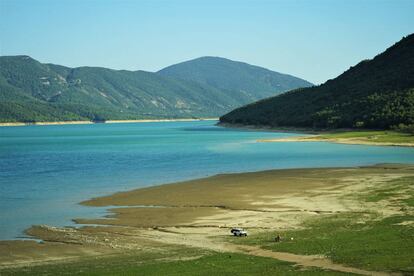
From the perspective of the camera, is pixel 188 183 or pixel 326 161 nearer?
pixel 188 183

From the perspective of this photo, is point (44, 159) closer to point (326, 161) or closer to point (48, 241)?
point (326, 161)

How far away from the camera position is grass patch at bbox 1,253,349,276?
78.5ft

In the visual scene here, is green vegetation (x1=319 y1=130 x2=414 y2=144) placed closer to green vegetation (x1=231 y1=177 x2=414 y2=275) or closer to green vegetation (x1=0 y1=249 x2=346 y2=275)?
green vegetation (x1=231 y1=177 x2=414 y2=275)

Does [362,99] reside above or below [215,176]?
above

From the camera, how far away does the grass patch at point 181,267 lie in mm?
23938

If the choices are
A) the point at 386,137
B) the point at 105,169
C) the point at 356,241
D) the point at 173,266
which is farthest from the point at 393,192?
the point at 386,137

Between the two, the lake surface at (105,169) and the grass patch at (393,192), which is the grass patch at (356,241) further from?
the lake surface at (105,169)

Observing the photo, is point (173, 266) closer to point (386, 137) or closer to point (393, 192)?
point (393, 192)

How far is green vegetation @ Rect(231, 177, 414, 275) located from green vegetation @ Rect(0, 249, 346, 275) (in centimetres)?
216

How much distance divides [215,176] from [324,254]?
3984 centimetres

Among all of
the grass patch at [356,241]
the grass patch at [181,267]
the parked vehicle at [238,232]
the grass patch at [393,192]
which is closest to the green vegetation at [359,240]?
the grass patch at [356,241]

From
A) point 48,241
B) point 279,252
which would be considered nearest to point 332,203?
point 279,252

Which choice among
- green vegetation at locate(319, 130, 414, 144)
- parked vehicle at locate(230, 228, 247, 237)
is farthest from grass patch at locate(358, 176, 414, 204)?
Result: green vegetation at locate(319, 130, 414, 144)

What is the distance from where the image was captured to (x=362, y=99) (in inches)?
6649
